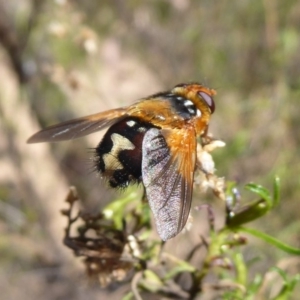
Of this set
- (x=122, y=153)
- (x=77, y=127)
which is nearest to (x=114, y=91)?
(x=77, y=127)

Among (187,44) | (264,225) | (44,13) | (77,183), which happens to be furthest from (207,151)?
(187,44)

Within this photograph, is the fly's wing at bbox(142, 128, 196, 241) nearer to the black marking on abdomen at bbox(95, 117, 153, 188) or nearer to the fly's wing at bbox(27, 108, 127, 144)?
the black marking on abdomen at bbox(95, 117, 153, 188)

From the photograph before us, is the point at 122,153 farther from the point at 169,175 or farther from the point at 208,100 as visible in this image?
the point at 208,100

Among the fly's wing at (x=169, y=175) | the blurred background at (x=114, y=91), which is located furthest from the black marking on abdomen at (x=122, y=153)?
the blurred background at (x=114, y=91)

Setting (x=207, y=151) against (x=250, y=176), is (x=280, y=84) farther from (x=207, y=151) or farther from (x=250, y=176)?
(x=207, y=151)

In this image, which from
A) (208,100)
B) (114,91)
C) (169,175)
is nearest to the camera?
(169,175)

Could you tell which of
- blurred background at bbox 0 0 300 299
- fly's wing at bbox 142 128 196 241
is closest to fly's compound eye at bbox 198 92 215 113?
fly's wing at bbox 142 128 196 241
